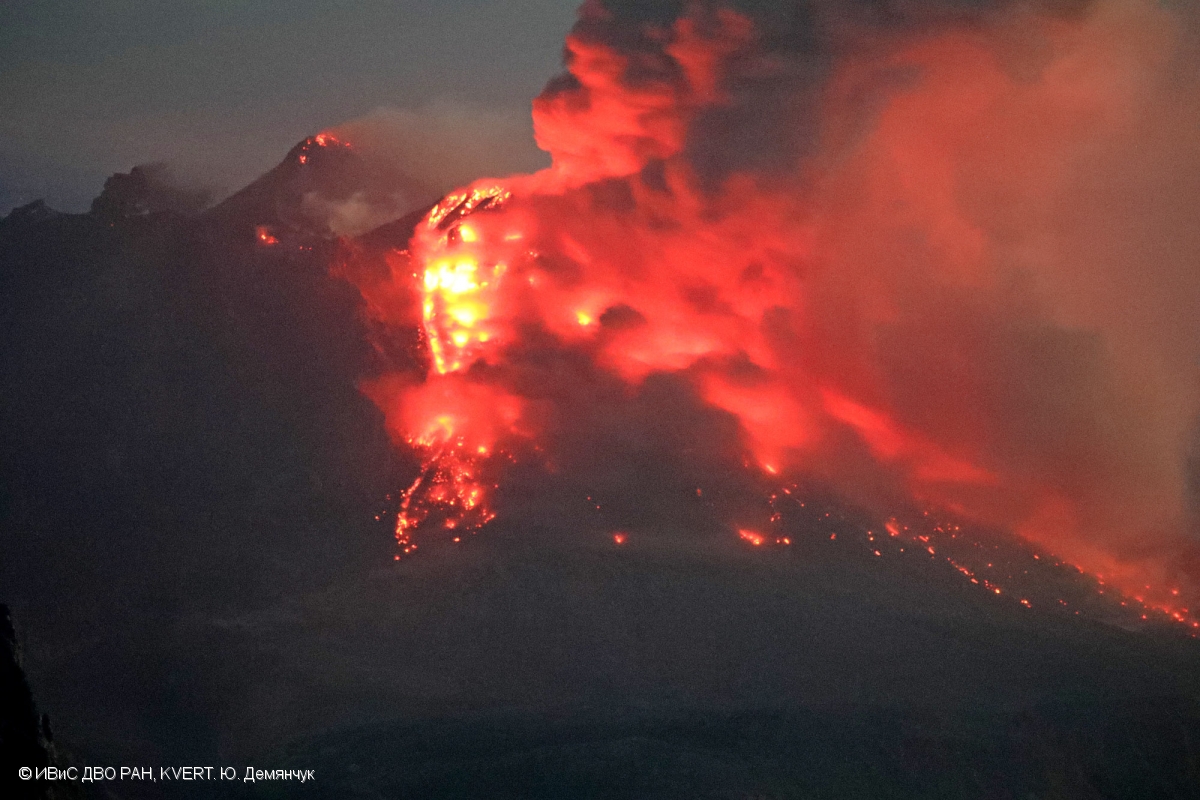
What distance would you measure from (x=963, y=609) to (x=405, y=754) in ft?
40.5

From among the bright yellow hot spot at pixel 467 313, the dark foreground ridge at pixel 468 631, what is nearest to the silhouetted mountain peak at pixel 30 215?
the dark foreground ridge at pixel 468 631

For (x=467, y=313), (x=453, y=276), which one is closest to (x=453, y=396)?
(x=467, y=313)

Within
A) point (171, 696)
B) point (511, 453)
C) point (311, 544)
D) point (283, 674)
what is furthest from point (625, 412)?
point (171, 696)

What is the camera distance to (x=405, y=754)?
15445 mm

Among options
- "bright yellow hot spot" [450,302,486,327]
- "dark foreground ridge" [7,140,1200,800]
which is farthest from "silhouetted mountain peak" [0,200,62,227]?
"bright yellow hot spot" [450,302,486,327]

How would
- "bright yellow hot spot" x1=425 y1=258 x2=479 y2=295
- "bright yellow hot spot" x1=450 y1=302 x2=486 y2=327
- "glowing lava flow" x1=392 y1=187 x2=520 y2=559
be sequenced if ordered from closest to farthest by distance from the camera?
"glowing lava flow" x1=392 y1=187 x2=520 y2=559 < "bright yellow hot spot" x1=450 y1=302 x2=486 y2=327 < "bright yellow hot spot" x1=425 y1=258 x2=479 y2=295

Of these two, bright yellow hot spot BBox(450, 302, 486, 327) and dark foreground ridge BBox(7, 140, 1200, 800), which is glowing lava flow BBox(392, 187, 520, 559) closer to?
bright yellow hot spot BBox(450, 302, 486, 327)

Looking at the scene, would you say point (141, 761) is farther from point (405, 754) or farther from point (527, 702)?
point (527, 702)

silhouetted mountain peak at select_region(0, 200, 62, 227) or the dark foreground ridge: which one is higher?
silhouetted mountain peak at select_region(0, 200, 62, 227)

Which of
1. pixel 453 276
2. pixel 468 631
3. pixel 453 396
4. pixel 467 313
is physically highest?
pixel 453 276

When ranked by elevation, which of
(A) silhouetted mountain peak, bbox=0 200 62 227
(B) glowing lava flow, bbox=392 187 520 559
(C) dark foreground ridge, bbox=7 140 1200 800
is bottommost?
(C) dark foreground ridge, bbox=7 140 1200 800

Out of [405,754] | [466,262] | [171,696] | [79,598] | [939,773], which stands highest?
[466,262]

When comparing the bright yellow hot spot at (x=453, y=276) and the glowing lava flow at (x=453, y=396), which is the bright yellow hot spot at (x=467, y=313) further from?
→ the bright yellow hot spot at (x=453, y=276)

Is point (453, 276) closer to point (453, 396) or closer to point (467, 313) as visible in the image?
point (467, 313)
